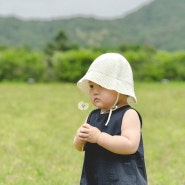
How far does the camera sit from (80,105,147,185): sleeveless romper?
3256 millimetres

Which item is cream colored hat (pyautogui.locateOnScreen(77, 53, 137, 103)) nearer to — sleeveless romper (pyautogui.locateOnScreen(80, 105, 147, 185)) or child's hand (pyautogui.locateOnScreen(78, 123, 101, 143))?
sleeveless romper (pyautogui.locateOnScreen(80, 105, 147, 185))

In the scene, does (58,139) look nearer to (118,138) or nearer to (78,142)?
(78,142)

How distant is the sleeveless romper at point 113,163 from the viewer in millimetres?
3256

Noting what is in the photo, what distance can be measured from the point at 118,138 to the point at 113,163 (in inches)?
7.8

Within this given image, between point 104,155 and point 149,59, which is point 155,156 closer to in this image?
point 104,155

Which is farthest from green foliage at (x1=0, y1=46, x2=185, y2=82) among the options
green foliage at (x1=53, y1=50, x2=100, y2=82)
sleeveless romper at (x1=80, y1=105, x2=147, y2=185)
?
sleeveless romper at (x1=80, y1=105, x2=147, y2=185)

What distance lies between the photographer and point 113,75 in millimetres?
3264

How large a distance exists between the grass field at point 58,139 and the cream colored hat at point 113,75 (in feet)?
9.03

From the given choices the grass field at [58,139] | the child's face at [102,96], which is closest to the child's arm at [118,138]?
the child's face at [102,96]

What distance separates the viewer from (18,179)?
5965 millimetres

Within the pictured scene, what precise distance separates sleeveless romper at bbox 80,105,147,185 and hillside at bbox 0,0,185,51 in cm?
8000

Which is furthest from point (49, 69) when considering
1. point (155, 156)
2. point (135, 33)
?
point (135, 33)

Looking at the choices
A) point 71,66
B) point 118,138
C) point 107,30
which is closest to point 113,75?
point 118,138

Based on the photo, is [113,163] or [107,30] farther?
[107,30]
